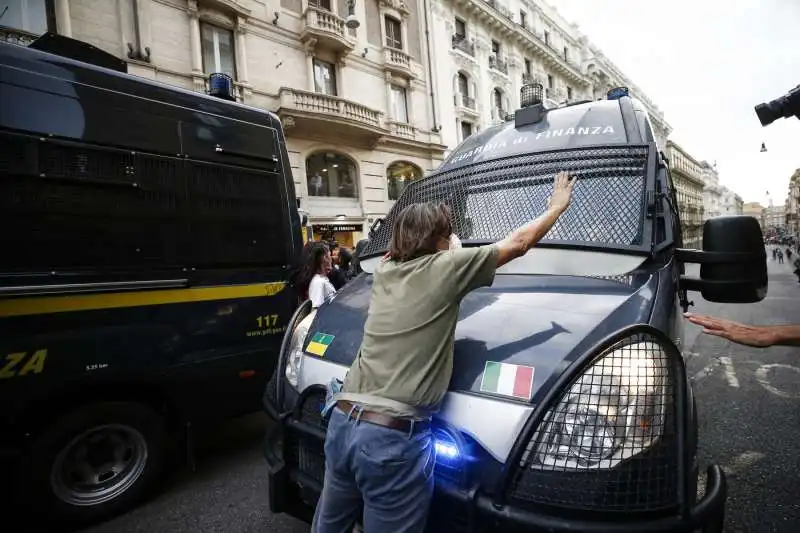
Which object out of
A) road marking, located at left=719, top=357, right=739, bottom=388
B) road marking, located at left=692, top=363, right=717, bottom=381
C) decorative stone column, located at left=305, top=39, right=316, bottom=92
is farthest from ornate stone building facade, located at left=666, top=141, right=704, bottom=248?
road marking, located at left=692, top=363, right=717, bottom=381

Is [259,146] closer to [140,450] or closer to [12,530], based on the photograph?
[140,450]

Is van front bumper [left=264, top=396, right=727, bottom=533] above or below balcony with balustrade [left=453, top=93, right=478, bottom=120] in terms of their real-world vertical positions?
below

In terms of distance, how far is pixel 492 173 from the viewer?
2785 millimetres

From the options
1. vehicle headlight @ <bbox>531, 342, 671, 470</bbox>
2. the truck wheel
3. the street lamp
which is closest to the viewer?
Result: vehicle headlight @ <bbox>531, 342, 671, 470</bbox>

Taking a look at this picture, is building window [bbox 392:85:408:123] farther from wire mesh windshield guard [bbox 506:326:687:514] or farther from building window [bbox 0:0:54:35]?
wire mesh windshield guard [bbox 506:326:687:514]

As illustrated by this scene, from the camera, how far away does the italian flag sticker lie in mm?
1425

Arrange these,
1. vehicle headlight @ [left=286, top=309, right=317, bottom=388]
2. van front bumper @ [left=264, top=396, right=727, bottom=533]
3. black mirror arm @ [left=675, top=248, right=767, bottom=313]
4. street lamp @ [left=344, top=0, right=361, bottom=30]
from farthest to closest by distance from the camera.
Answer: street lamp @ [left=344, top=0, right=361, bottom=30], vehicle headlight @ [left=286, top=309, right=317, bottom=388], black mirror arm @ [left=675, top=248, right=767, bottom=313], van front bumper @ [left=264, top=396, right=727, bottom=533]

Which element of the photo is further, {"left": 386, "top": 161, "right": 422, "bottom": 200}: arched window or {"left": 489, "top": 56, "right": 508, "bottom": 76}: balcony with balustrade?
{"left": 489, "top": 56, "right": 508, "bottom": 76}: balcony with balustrade

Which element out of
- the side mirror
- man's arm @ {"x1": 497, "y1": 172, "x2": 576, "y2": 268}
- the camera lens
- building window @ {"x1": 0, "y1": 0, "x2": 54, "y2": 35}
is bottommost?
the side mirror

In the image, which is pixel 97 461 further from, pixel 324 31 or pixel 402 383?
pixel 324 31

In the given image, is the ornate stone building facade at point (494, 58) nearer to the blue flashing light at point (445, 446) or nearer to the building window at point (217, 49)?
the building window at point (217, 49)

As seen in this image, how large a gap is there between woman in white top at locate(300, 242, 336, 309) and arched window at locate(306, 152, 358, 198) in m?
10.6

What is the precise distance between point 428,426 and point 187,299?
2.26m

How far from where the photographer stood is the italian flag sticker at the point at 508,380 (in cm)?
142
